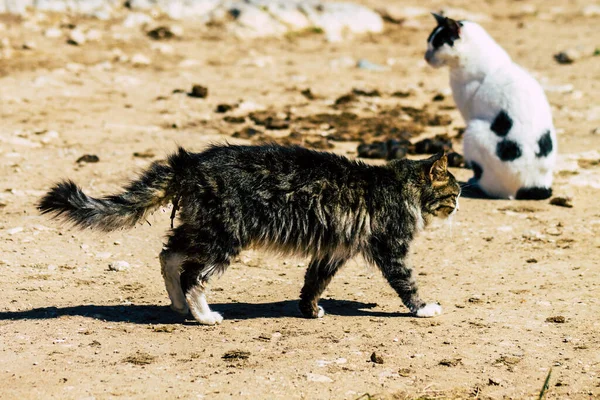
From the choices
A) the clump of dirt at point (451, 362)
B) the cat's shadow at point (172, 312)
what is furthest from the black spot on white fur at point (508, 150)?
the clump of dirt at point (451, 362)

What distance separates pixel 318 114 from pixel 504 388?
7296 millimetres

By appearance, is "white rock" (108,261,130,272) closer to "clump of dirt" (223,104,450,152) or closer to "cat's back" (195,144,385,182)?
"cat's back" (195,144,385,182)

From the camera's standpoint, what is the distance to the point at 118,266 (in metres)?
7.28

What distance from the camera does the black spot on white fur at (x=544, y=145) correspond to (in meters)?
9.18

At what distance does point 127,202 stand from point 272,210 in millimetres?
945

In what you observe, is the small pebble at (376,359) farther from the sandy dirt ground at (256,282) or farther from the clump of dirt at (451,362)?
the clump of dirt at (451,362)

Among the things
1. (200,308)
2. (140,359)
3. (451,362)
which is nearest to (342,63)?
(200,308)

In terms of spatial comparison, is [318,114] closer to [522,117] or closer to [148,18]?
[522,117]

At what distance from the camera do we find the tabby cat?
5906mm

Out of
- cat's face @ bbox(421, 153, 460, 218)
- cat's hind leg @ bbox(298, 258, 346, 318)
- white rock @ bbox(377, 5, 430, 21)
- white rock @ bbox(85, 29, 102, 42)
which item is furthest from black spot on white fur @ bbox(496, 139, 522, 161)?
white rock @ bbox(377, 5, 430, 21)

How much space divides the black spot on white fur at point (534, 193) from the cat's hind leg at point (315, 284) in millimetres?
3463

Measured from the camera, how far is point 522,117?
9289 mm

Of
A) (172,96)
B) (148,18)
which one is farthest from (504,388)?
(148,18)

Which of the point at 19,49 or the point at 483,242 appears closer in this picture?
the point at 483,242
